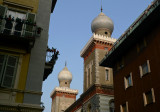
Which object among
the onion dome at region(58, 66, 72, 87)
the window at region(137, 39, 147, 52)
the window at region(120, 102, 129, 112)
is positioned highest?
the onion dome at region(58, 66, 72, 87)

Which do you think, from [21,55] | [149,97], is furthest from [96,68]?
[21,55]

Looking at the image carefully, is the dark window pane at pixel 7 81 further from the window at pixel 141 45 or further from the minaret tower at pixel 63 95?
the minaret tower at pixel 63 95

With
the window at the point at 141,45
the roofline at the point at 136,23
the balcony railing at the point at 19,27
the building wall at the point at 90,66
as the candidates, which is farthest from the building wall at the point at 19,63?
the building wall at the point at 90,66

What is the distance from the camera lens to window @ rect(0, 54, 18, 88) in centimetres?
1167

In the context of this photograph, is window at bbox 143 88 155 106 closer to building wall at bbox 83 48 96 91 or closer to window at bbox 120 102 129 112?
window at bbox 120 102 129 112

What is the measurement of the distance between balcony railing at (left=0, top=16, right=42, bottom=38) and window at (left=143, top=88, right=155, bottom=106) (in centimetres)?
966

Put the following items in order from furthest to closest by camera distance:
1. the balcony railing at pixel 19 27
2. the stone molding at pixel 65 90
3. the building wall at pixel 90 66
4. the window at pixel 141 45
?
the stone molding at pixel 65 90 → the building wall at pixel 90 66 → the window at pixel 141 45 → the balcony railing at pixel 19 27

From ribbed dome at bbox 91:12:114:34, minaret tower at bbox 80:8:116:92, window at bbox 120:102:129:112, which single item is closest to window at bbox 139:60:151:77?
window at bbox 120:102:129:112

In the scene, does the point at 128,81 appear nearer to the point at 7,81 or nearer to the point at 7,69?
the point at 7,69

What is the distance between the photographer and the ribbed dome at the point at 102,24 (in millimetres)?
45031

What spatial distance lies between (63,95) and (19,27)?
165 ft

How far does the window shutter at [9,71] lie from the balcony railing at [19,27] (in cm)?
140

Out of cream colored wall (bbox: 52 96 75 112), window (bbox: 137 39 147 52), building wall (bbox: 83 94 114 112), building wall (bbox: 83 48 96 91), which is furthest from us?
cream colored wall (bbox: 52 96 75 112)

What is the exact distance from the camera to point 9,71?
12039 mm
